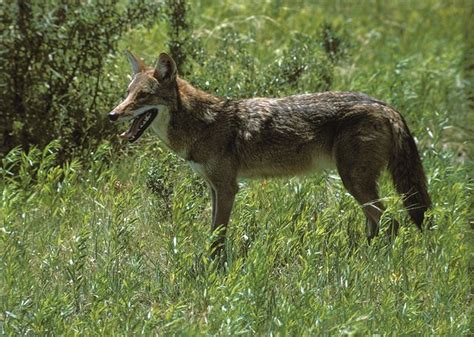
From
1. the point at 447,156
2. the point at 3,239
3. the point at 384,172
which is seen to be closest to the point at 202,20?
the point at 447,156

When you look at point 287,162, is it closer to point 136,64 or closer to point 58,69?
point 136,64

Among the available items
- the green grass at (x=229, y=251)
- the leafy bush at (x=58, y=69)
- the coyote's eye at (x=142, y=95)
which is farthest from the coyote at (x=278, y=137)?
the leafy bush at (x=58, y=69)

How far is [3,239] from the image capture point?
618 centimetres

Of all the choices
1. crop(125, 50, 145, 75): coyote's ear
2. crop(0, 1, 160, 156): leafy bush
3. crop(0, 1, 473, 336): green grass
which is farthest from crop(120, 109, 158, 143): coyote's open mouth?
crop(0, 1, 160, 156): leafy bush

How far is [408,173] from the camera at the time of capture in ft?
22.8

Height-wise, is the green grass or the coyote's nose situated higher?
the coyote's nose

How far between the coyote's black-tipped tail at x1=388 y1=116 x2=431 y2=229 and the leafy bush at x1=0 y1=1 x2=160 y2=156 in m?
2.62

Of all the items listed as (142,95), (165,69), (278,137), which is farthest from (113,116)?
(278,137)

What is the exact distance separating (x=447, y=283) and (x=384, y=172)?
4.74ft

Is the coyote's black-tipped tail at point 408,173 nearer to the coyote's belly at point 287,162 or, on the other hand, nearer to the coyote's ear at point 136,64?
the coyote's belly at point 287,162

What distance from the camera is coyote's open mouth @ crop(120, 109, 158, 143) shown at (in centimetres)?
665

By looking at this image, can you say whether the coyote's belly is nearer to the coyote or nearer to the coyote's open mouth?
the coyote

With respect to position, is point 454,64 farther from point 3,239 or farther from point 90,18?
point 3,239

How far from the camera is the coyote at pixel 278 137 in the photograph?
686 centimetres
